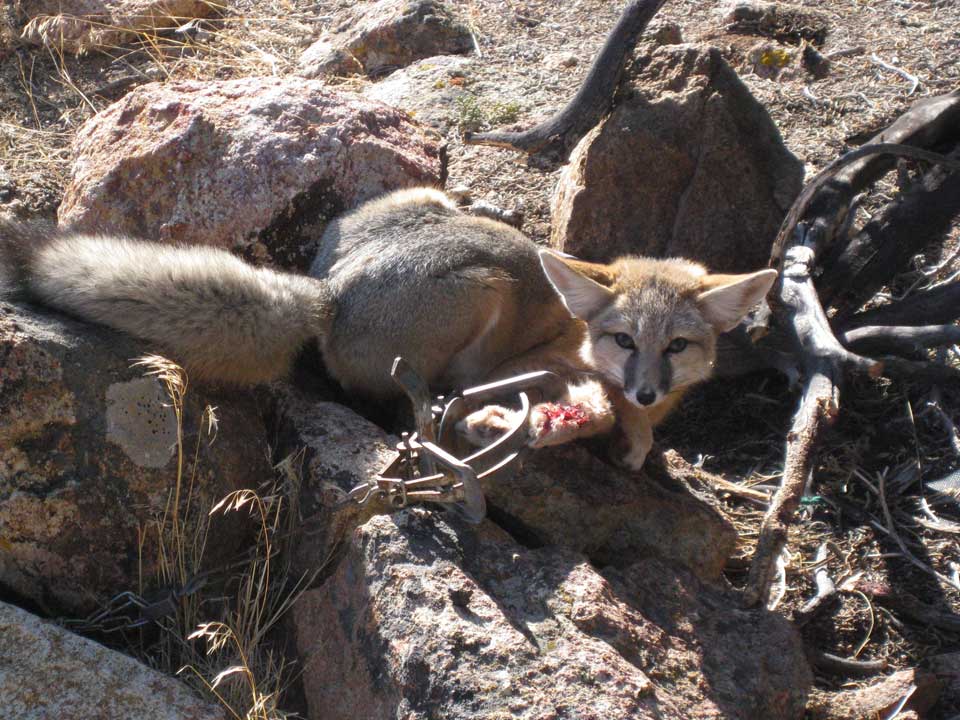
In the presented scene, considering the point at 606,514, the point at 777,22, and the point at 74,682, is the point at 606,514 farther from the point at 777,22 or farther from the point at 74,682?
the point at 777,22

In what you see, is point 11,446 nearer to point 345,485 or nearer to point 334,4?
point 345,485

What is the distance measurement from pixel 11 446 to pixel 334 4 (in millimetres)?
6802

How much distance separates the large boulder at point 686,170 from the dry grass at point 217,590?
2.71 meters

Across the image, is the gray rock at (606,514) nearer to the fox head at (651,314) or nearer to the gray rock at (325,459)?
the fox head at (651,314)

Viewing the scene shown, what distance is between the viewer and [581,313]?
13.8 feet

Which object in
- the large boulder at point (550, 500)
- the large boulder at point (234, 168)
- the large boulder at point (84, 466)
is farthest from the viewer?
the large boulder at point (234, 168)

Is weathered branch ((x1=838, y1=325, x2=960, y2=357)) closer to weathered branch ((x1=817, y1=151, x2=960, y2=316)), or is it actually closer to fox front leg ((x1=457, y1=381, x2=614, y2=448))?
weathered branch ((x1=817, y1=151, x2=960, y2=316))

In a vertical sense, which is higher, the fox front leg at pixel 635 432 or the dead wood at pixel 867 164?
the dead wood at pixel 867 164

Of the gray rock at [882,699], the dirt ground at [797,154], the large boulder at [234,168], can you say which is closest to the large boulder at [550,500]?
the dirt ground at [797,154]

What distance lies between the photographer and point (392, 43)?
7.72 m

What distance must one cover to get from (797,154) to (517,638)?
14.5 ft

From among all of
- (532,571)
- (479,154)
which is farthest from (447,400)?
(479,154)

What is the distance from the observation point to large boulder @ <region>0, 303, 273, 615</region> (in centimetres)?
309

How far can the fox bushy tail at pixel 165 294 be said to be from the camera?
343 centimetres
